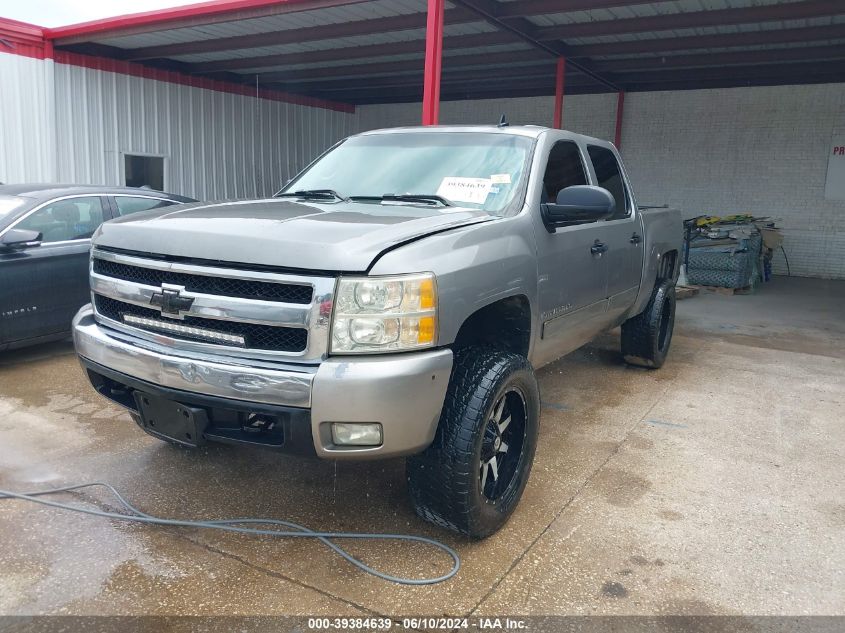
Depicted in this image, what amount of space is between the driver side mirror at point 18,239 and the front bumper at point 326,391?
11.0 feet

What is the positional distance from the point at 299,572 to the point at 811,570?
7.01ft

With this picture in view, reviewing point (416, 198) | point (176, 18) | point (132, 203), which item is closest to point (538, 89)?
point (176, 18)

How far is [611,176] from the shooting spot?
4.94 metres

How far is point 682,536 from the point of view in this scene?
3090 mm

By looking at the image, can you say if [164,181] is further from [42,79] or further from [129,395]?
[129,395]

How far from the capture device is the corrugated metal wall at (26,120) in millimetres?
10727

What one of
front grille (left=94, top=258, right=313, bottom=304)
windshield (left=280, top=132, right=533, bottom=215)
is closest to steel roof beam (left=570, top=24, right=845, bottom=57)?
windshield (left=280, top=132, right=533, bottom=215)

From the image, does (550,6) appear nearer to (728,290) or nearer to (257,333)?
(728,290)

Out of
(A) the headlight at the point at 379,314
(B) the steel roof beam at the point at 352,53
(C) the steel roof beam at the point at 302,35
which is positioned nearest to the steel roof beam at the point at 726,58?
(B) the steel roof beam at the point at 352,53

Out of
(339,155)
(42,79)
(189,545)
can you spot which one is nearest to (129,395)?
(189,545)

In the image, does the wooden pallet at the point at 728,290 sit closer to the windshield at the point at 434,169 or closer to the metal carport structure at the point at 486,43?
the metal carport structure at the point at 486,43

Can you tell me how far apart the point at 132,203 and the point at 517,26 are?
6323 mm

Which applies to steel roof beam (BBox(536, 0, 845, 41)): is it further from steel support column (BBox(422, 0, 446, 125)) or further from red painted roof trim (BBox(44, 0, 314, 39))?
red painted roof trim (BBox(44, 0, 314, 39))

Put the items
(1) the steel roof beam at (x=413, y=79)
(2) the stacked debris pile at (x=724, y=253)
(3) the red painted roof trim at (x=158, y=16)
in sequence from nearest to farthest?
(3) the red painted roof trim at (x=158, y=16) → (2) the stacked debris pile at (x=724, y=253) → (1) the steel roof beam at (x=413, y=79)
